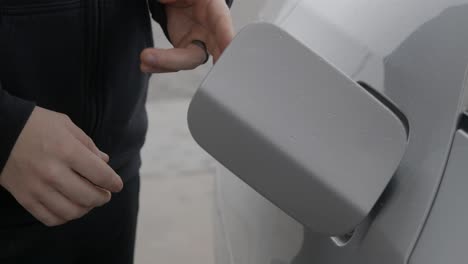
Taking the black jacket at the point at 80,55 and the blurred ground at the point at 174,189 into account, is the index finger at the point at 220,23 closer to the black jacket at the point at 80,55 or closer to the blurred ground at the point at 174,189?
the black jacket at the point at 80,55

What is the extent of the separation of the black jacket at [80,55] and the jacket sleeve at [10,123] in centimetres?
6

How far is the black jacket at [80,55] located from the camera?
785 mm

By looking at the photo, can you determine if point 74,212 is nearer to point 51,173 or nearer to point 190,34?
point 51,173

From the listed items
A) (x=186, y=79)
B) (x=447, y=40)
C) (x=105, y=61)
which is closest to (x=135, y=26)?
(x=105, y=61)

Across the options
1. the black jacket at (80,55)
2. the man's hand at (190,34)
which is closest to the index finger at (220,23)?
the man's hand at (190,34)

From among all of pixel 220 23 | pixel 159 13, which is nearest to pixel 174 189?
pixel 159 13

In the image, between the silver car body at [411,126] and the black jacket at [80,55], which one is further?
the black jacket at [80,55]

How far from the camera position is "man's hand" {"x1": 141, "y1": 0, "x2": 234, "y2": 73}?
743mm

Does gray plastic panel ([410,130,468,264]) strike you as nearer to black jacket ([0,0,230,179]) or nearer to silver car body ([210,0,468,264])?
silver car body ([210,0,468,264])

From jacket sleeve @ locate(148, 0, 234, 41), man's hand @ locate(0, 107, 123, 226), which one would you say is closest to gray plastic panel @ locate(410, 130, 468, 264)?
man's hand @ locate(0, 107, 123, 226)

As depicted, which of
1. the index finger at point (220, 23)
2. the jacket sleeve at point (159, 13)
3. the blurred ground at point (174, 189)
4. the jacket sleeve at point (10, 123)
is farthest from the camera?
the blurred ground at point (174, 189)

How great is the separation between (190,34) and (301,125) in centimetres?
29

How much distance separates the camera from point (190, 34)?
33.1 inches

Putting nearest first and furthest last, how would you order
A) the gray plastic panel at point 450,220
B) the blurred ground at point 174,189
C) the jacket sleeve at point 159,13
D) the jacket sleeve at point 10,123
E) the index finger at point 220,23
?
the gray plastic panel at point 450,220
the jacket sleeve at point 10,123
the index finger at point 220,23
the jacket sleeve at point 159,13
the blurred ground at point 174,189
